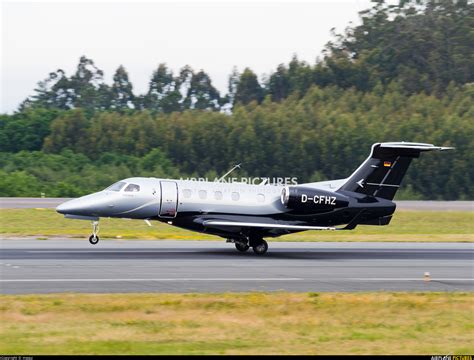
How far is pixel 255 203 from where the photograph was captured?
30859mm

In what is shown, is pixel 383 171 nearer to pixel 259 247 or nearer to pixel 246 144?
pixel 259 247

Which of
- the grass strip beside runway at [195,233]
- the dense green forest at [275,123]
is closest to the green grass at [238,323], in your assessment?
the grass strip beside runway at [195,233]

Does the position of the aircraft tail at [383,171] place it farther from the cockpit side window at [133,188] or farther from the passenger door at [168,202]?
the cockpit side window at [133,188]

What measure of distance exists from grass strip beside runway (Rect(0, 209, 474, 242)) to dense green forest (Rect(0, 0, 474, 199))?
13298 mm

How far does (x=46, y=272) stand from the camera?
75.7 ft

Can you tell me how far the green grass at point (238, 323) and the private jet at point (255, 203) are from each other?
10.4 meters

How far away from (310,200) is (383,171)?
302 centimetres

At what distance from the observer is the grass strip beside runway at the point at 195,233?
36.9m

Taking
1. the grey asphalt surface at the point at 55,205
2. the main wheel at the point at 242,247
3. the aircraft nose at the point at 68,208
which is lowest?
the main wheel at the point at 242,247

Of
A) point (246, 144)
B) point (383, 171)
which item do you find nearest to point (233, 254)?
point (383, 171)

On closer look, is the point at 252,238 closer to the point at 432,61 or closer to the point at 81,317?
the point at 81,317

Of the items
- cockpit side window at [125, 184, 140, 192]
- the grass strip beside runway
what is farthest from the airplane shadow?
the grass strip beside runway

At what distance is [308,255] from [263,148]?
1436 inches

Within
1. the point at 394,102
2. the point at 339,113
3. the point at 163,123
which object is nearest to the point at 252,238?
the point at 163,123
